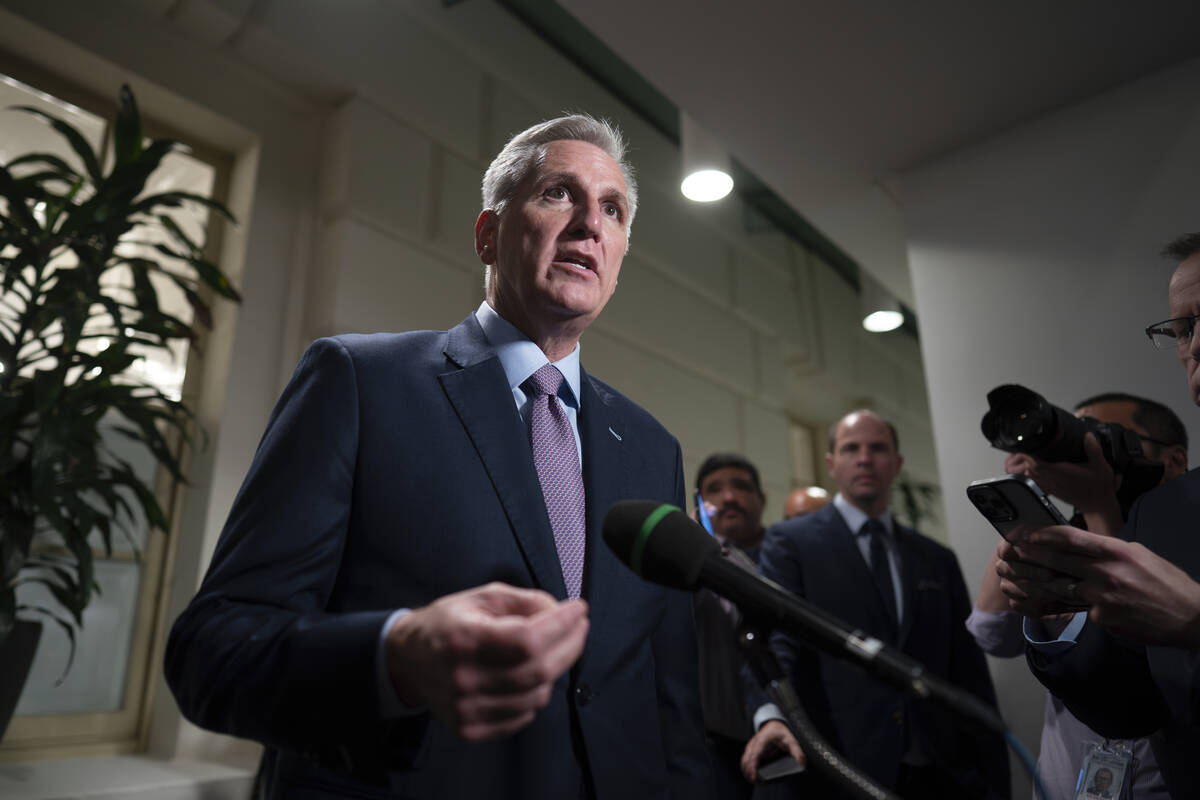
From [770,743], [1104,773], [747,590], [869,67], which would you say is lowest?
[770,743]

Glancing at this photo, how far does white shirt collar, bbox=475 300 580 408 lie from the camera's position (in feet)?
3.07

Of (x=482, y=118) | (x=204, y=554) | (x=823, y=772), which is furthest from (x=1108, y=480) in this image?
(x=482, y=118)

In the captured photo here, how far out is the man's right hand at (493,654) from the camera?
1.48 feet

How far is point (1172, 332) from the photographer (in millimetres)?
901

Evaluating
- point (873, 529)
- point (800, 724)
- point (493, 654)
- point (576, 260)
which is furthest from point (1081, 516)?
point (873, 529)

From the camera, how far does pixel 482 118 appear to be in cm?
316

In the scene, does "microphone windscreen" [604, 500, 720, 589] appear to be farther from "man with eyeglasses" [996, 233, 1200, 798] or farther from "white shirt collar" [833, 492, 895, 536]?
"white shirt collar" [833, 492, 895, 536]

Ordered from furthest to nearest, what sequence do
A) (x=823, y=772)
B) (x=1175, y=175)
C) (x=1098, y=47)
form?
1. (x=1098, y=47)
2. (x=1175, y=175)
3. (x=823, y=772)

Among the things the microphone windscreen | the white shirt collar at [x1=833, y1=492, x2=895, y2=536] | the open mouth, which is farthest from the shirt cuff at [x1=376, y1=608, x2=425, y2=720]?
the white shirt collar at [x1=833, y1=492, x2=895, y2=536]

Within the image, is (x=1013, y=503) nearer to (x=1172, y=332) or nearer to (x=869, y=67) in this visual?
(x=1172, y=332)

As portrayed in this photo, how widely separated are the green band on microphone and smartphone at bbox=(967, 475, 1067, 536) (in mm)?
332

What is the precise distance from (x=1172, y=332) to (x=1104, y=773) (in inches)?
21.8

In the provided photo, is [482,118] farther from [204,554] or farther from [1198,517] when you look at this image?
[1198,517]

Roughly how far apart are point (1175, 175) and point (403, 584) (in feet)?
3.76
